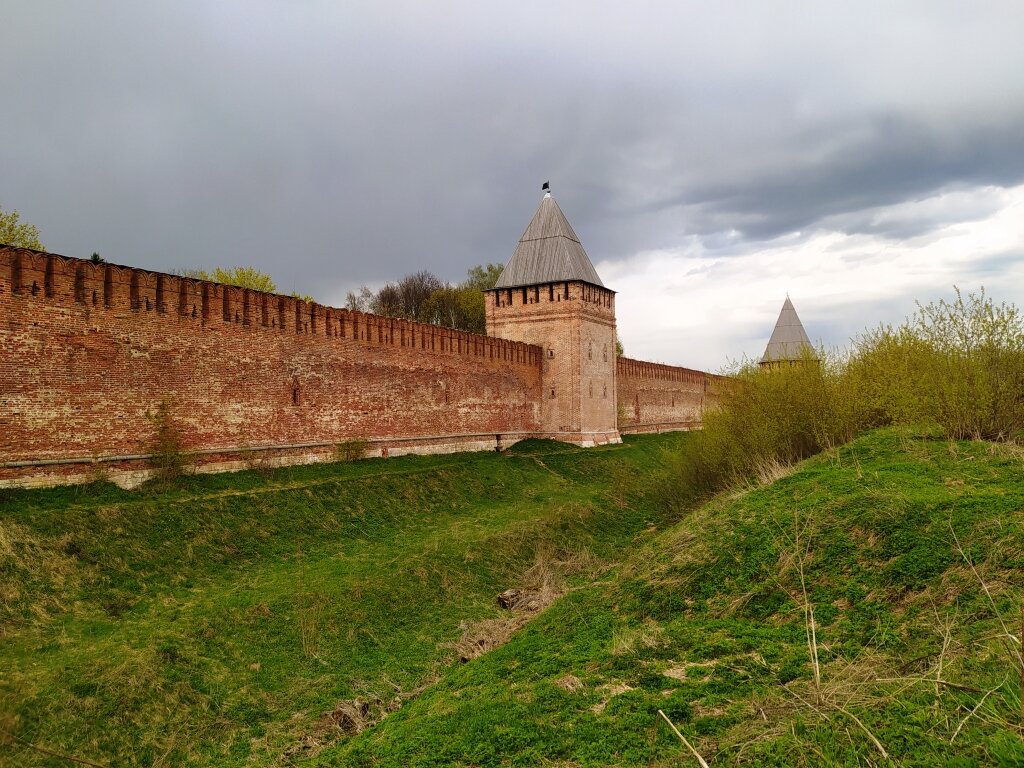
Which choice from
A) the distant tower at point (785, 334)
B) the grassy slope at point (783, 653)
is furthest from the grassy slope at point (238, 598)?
the distant tower at point (785, 334)

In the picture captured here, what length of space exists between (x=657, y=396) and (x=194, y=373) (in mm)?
21561

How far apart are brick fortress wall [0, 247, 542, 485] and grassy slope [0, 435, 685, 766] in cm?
70

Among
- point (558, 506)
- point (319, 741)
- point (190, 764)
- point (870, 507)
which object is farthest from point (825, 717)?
point (558, 506)

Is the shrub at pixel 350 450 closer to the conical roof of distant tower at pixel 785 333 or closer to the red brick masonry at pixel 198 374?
the red brick masonry at pixel 198 374

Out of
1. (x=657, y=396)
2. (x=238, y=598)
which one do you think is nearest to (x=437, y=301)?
(x=657, y=396)

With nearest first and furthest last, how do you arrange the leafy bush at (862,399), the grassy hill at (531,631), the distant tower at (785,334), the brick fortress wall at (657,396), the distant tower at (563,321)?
the grassy hill at (531,631), the leafy bush at (862,399), the distant tower at (563,321), the brick fortress wall at (657,396), the distant tower at (785,334)

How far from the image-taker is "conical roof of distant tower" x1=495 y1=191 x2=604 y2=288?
21.8 meters

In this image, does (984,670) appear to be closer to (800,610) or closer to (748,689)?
(748,689)

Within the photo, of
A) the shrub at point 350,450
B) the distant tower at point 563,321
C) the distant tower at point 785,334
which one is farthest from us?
the distant tower at point 785,334

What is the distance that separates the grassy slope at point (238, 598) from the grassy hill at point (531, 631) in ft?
0.10

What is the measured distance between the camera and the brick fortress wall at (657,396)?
2628 centimetres

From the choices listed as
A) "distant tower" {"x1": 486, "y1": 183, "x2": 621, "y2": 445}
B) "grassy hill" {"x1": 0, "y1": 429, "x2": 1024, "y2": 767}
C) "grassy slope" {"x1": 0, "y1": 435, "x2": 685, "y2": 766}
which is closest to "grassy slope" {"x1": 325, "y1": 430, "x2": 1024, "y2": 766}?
"grassy hill" {"x1": 0, "y1": 429, "x2": 1024, "y2": 767}

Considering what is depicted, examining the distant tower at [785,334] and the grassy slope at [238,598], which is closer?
the grassy slope at [238,598]

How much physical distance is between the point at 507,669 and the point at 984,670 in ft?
10.5
